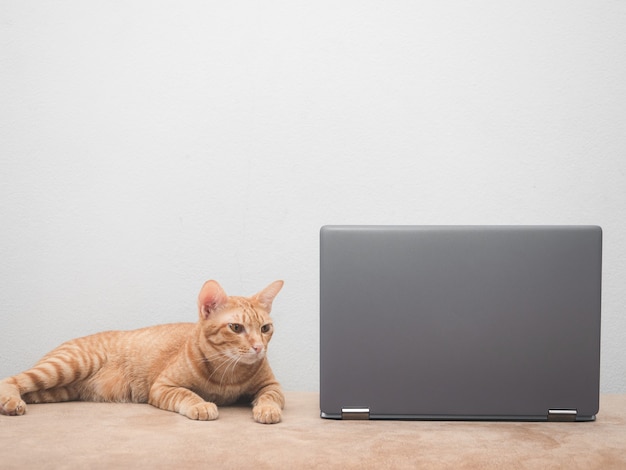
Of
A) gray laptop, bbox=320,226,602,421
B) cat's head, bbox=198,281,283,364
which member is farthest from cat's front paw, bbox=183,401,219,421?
gray laptop, bbox=320,226,602,421

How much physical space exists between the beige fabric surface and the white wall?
478 mm

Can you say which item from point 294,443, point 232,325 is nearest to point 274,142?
point 232,325

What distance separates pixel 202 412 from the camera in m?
1.27

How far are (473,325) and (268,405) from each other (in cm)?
44

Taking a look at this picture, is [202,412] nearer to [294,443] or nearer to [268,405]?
[268,405]

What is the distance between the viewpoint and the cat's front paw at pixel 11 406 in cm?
128

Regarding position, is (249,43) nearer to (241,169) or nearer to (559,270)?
(241,169)

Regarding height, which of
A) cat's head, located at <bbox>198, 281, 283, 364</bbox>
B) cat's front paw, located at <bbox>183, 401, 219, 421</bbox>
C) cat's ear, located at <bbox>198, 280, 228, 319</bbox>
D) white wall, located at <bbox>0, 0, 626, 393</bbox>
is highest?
white wall, located at <bbox>0, 0, 626, 393</bbox>

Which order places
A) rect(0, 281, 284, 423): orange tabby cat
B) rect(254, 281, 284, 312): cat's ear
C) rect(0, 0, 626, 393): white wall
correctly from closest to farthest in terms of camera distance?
1. rect(0, 281, 284, 423): orange tabby cat
2. rect(254, 281, 284, 312): cat's ear
3. rect(0, 0, 626, 393): white wall

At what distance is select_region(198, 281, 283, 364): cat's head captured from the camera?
133 cm

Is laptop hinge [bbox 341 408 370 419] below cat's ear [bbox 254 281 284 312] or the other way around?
below

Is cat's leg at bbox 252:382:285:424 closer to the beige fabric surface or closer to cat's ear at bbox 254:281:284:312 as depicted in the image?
the beige fabric surface

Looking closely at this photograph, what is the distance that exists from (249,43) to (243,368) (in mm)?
861

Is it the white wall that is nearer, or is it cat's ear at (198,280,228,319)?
cat's ear at (198,280,228,319)
